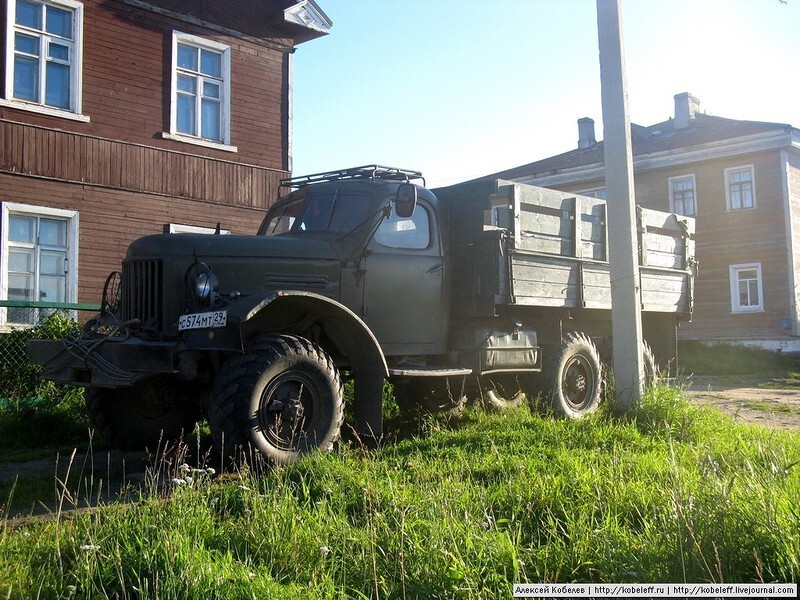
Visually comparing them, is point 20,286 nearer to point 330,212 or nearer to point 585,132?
point 330,212

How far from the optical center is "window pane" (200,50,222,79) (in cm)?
1371

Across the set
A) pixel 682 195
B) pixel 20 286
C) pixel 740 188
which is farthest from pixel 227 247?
pixel 682 195

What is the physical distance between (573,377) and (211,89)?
8.95 meters

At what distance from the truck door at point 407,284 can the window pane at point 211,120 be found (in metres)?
7.76

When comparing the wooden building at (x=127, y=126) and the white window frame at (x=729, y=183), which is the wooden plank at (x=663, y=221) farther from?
the white window frame at (x=729, y=183)

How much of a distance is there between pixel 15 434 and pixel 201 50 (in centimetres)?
872

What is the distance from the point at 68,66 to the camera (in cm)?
1213

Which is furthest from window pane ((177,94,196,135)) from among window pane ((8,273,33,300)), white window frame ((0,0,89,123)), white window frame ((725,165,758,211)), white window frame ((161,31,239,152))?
white window frame ((725,165,758,211))

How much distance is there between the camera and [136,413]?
6586mm

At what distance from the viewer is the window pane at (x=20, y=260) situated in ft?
37.9

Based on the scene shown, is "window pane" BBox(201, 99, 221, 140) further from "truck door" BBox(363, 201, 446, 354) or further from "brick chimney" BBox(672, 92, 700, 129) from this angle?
"brick chimney" BBox(672, 92, 700, 129)

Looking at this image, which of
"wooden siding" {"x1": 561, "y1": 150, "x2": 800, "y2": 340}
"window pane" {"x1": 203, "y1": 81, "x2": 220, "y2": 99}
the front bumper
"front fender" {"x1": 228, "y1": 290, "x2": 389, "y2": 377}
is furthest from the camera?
"wooden siding" {"x1": 561, "y1": 150, "x2": 800, "y2": 340}

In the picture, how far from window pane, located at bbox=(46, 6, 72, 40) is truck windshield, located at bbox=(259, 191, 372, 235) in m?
7.32

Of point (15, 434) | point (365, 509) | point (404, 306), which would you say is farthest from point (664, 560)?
point (15, 434)
